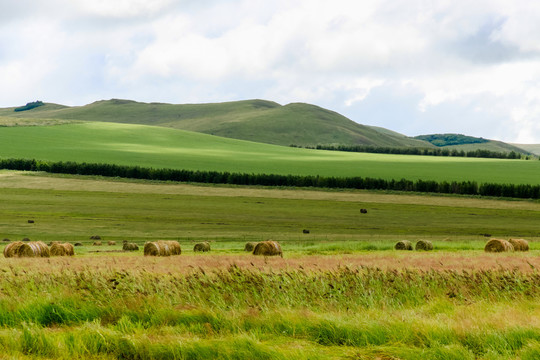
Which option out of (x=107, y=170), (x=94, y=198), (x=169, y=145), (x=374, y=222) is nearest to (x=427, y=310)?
(x=374, y=222)

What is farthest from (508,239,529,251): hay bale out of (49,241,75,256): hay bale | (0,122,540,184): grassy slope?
(0,122,540,184): grassy slope

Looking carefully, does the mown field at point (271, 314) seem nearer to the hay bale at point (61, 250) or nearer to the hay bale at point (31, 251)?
the hay bale at point (31, 251)

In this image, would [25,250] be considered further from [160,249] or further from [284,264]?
[284,264]

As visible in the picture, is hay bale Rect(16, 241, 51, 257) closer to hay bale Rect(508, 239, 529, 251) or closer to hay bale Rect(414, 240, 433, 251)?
hay bale Rect(414, 240, 433, 251)

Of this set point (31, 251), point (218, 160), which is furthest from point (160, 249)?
point (218, 160)

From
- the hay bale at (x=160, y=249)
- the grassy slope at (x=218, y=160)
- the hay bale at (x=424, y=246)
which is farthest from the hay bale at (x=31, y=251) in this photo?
the grassy slope at (x=218, y=160)

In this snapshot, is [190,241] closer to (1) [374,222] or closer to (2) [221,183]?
(1) [374,222]

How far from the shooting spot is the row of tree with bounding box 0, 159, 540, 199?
102 m

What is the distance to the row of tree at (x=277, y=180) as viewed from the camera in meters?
102

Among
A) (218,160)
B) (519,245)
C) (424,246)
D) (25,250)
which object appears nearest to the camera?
(25,250)

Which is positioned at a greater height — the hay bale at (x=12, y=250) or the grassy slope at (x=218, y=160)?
the grassy slope at (x=218, y=160)

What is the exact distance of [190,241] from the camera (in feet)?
185

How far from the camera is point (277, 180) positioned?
111500mm

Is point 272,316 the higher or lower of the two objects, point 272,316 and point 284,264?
the higher
